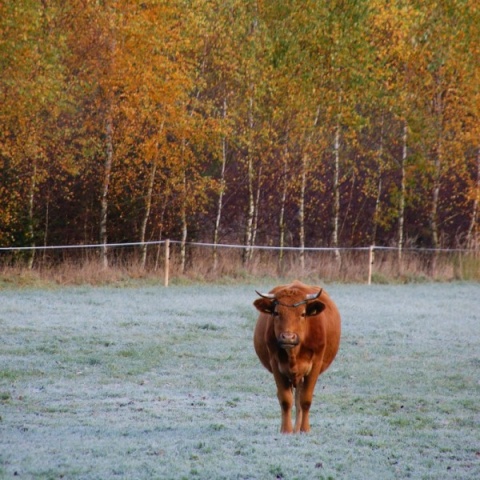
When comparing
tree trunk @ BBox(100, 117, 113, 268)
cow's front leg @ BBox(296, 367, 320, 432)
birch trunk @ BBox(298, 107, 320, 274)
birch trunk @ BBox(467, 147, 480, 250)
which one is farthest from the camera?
birch trunk @ BBox(467, 147, 480, 250)

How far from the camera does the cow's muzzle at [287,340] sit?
929 centimetres

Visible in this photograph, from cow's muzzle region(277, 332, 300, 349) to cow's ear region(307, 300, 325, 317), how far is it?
0.42 metres

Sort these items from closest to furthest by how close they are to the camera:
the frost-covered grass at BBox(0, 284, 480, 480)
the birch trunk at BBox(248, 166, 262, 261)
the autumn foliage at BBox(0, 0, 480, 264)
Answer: the frost-covered grass at BBox(0, 284, 480, 480)
the autumn foliage at BBox(0, 0, 480, 264)
the birch trunk at BBox(248, 166, 262, 261)

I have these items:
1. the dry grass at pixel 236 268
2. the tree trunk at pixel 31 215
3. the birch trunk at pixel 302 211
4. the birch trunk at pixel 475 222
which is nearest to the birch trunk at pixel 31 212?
the tree trunk at pixel 31 215

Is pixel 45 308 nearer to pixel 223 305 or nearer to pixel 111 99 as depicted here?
pixel 223 305

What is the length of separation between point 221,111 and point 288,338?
26.5 metres

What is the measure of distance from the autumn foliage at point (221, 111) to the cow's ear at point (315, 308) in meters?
19.5

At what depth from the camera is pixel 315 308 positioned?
9.70 metres


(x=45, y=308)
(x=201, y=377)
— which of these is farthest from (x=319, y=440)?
(x=45, y=308)

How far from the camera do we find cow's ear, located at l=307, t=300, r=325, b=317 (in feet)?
31.7

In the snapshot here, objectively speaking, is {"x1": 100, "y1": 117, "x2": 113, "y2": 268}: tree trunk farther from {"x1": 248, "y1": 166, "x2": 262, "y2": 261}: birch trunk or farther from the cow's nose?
the cow's nose

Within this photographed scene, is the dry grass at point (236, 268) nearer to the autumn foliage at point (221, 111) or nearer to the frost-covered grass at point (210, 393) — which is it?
the autumn foliage at point (221, 111)

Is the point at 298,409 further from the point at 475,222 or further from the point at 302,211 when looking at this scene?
the point at 475,222

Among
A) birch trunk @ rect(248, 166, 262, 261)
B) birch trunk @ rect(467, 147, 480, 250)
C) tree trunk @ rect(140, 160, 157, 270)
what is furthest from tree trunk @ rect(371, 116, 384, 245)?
tree trunk @ rect(140, 160, 157, 270)
